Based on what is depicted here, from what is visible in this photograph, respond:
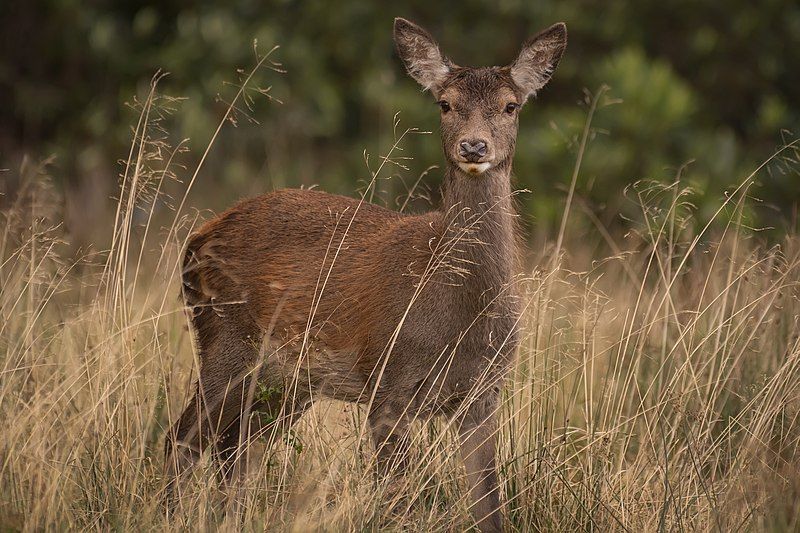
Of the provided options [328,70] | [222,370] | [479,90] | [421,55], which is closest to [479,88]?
[479,90]

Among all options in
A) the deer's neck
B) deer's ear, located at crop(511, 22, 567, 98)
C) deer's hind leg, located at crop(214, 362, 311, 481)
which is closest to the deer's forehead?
deer's ear, located at crop(511, 22, 567, 98)

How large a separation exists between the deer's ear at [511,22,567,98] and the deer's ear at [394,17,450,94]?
359 mm

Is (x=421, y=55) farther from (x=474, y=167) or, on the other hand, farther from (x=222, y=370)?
(x=222, y=370)

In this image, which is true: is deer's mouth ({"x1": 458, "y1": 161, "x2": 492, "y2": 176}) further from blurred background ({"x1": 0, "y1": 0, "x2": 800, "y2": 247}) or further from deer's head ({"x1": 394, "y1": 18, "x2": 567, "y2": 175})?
blurred background ({"x1": 0, "y1": 0, "x2": 800, "y2": 247})

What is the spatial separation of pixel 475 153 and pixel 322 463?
1.48 meters

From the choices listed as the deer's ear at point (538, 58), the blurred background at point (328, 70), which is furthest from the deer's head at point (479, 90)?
the blurred background at point (328, 70)

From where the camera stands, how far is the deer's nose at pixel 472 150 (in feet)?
18.8

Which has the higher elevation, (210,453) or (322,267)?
(322,267)

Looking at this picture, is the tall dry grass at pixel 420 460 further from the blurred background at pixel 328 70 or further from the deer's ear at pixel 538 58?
the blurred background at pixel 328 70

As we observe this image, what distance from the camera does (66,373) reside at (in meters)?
5.98

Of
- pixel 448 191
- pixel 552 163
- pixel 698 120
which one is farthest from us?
pixel 698 120

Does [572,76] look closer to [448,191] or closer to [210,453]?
[448,191]

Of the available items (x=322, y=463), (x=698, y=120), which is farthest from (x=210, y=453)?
(x=698, y=120)

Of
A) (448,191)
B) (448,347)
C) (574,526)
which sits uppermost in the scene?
(448,191)
